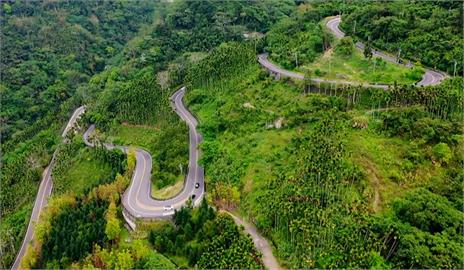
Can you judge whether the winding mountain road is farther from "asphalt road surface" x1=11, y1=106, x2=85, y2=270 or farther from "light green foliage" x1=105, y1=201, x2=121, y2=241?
"asphalt road surface" x1=11, y1=106, x2=85, y2=270

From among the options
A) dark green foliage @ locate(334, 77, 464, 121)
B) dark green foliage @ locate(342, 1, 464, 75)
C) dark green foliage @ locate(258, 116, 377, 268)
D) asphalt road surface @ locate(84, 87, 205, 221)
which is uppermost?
dark green foliage @ locate(342, 1, 464, 75)

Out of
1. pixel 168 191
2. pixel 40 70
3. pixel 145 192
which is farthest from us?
pixel 40 70

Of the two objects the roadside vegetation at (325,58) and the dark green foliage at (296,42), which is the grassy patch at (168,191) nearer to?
the roadside vegetation at (325,58)

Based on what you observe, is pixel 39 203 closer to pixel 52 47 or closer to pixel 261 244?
pixel 261 244

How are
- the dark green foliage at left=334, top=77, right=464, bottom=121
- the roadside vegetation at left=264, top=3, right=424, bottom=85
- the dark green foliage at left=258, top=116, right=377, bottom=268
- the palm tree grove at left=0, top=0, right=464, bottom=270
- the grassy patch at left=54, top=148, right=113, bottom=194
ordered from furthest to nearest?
the grassy patch at left=54, top=148, right=113, bottom=194 < the roadside vegetation at left=264, top=3, right=424, bottom=85 < the dark green foliage at left=334, top=77, right=464, bottom=121 < the palm tree grove at left=0, top=0, right=464, bottom=270 < the dark green foliage at left=258, top=116, right=377, bottom=268

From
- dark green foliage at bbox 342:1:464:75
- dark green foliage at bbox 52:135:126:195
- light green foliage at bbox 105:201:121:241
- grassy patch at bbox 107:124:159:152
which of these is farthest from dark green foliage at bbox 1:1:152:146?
dark green foliage at bbox 342:1:464:75

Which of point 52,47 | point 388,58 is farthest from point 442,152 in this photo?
point 52,47

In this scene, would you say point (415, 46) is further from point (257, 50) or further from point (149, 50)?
point (149, 50)
